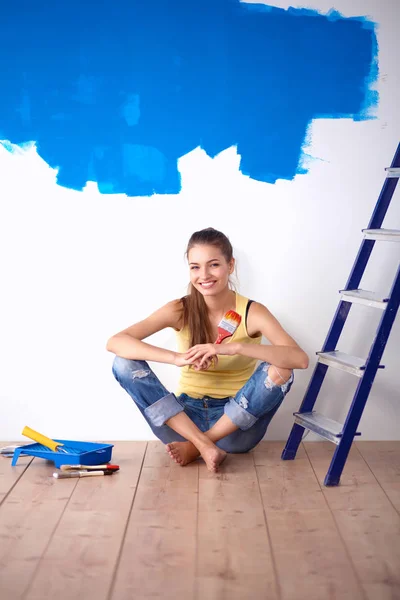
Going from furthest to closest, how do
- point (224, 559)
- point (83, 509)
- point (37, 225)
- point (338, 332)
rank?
point (37, 225), point (338, 332), point (83, 509), point (224, 559)

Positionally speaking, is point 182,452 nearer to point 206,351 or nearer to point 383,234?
point 206,351

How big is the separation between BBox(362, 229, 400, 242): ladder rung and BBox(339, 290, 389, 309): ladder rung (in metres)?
0.23

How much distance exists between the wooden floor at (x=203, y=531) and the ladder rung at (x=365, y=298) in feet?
2.27

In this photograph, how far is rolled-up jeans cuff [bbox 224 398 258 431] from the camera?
10.2 ft

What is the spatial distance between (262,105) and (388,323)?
1.21m

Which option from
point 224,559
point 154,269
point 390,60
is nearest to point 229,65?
point 390,60

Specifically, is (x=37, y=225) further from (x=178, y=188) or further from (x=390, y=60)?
(x=390, y=60)

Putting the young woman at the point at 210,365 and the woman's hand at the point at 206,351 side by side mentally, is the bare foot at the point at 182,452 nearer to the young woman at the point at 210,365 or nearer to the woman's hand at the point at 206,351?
the young woman at the point at 210,365

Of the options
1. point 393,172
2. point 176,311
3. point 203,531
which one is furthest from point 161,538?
point 393,172

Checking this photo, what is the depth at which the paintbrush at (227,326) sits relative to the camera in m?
3.19

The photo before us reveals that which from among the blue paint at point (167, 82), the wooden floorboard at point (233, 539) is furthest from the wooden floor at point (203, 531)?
the blue paint at point (167, 82)

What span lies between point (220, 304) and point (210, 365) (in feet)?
0.95

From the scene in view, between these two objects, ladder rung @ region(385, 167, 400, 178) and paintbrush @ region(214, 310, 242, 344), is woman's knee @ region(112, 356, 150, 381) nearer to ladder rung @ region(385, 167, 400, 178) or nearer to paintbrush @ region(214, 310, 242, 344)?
paintbrush @ region(214, 310, 242, 344)

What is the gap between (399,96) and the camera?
3498mm
